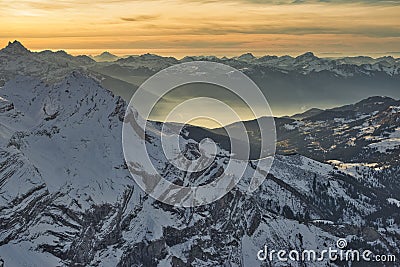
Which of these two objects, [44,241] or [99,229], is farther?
[99,229]

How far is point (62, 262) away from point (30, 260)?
12.4 metres

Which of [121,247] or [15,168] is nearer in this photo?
[15,168]

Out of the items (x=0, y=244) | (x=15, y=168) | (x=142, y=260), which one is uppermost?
(x=15, y=168)

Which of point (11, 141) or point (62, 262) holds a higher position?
point (11, 141)

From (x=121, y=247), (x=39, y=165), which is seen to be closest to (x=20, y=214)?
(x=39, y=165)

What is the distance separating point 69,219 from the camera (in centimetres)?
18675

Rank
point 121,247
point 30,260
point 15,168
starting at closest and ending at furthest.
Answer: point 30,260
point 15,168
point 121,247

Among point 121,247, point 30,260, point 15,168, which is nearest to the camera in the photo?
point 30,260

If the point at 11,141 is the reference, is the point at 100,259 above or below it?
below

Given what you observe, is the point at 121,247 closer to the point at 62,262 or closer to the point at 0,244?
the point at 62,262

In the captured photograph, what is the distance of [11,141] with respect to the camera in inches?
7598

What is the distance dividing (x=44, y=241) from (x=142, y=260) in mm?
39330

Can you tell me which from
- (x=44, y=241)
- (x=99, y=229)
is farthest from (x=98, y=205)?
(x=44, y=241)

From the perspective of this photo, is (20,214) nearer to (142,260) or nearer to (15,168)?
(15,168)
